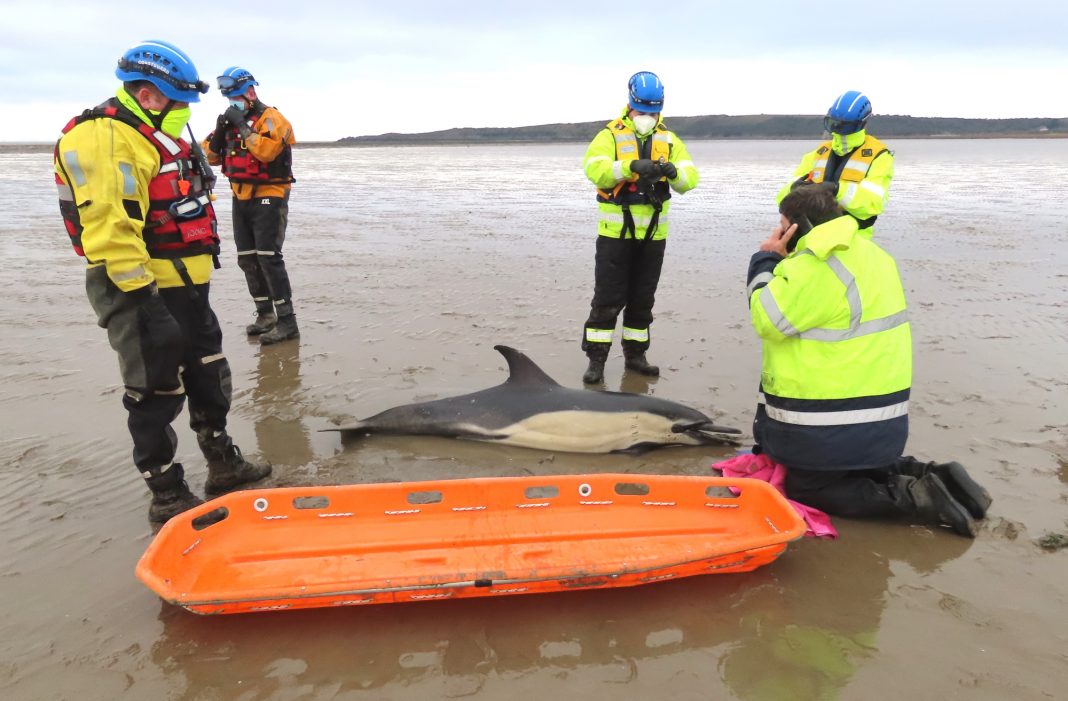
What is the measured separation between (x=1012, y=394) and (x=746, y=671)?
5.05 meters

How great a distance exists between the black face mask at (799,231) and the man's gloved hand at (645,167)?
2118 millimetres

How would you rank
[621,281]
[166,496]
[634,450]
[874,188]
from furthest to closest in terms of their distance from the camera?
[621,281] → [874,188] → [634,450] → [166,496]

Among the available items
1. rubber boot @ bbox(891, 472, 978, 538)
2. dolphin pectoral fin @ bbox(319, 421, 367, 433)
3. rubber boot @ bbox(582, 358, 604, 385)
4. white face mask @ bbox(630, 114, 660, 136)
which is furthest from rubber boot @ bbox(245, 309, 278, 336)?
rubber boot @ bbox(891, 472, 978, 538)

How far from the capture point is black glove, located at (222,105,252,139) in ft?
25.4

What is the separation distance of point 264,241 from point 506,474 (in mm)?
4699

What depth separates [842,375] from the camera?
422 centimetres

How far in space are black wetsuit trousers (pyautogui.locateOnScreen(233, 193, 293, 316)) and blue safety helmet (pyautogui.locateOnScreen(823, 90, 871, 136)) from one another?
19.6 ft

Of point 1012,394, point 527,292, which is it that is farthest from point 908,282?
point 527,292

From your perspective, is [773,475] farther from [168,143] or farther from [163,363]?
[168,143]

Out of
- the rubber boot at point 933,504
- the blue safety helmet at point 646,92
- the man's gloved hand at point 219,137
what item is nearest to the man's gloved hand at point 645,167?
the blue safety helmet at point 646,92

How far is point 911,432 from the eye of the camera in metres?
5.83

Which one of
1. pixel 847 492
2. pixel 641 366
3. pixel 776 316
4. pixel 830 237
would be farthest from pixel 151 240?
pixel 641 366

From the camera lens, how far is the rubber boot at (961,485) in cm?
437

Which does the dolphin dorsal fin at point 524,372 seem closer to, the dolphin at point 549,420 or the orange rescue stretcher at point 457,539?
the dolphin at point 549,420
